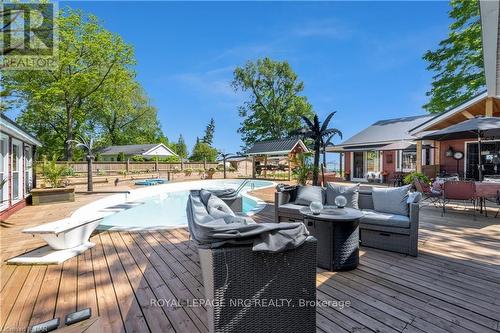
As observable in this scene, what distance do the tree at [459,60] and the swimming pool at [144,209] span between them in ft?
43.7

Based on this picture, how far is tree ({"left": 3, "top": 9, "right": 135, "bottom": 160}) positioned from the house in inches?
839

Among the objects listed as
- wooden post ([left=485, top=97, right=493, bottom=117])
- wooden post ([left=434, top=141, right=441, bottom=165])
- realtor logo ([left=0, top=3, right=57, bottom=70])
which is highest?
realtor logo ([left=0, top=3, right=57, bottom=70])

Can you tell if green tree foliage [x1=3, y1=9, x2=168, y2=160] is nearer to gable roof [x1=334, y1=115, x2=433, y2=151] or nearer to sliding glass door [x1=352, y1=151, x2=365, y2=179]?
gable roof [x1=334, y1=115, x2=433, y2=151]

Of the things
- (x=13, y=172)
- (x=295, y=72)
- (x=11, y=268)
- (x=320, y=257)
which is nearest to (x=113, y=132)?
(x=295, y=72)

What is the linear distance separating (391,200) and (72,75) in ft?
84.2

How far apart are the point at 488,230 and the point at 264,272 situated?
5.48m

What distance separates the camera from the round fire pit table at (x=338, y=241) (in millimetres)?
3131

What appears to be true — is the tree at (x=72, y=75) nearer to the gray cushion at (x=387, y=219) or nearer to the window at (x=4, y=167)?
the window at (x=4, y=167)

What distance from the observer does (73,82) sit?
21031mm

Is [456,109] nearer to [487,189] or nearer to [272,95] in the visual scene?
[487,189]

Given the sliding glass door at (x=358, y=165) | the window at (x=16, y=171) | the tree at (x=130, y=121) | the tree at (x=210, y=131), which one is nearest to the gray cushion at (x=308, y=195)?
the window at (x=16, y=171)

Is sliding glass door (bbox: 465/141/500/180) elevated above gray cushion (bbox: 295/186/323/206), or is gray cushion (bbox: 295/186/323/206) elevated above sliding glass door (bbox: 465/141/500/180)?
sliding glass door (bbox: 465/141/500/180)

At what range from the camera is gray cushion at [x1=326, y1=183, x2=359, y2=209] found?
441 cm

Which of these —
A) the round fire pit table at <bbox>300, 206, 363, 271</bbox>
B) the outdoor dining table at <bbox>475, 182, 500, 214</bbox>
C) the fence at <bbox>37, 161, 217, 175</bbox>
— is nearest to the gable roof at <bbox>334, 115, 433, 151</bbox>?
the outdoor dining table at <bbox>475, 182, 500, 214</bbox>
